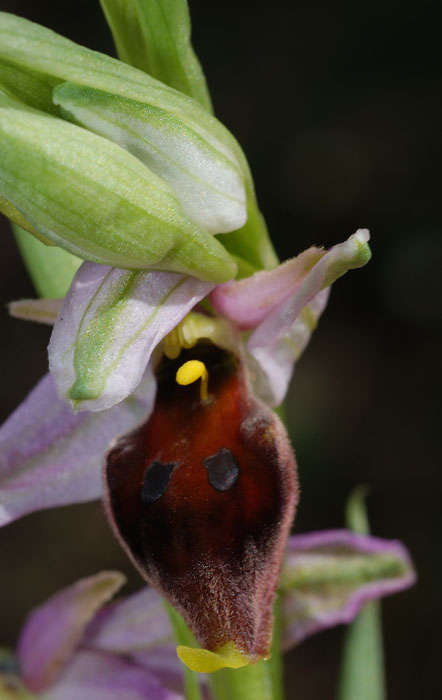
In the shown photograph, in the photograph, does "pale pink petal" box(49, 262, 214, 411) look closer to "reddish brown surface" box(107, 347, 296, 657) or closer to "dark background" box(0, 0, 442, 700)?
"reddish brown surface" box(107, 347, 296, 657)

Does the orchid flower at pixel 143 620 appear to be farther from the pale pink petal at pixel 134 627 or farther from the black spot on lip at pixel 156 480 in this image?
the black spot on lip at pixel 156 480

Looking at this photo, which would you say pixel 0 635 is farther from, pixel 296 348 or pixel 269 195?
pixel 296 348

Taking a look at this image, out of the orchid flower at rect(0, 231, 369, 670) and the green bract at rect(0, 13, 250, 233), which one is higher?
the green bract at rect(0, 13, 250, 233)

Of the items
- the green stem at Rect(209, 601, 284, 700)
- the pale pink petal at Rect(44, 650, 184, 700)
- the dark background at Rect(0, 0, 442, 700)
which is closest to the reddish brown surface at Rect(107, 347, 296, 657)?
the green stem at Rect(209, 601, 284, 700)

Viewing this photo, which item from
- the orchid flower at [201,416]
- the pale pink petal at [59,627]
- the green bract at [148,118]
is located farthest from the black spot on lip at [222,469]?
the pale pink petal at [59,627]

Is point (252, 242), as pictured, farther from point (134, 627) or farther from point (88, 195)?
point (134, 627)

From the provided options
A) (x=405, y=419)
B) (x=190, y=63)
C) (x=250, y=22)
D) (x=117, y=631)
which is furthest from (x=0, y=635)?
(x=190, y=63)

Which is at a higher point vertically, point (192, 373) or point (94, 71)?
point (94, 71)

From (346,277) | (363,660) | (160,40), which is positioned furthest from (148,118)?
(346,277)
